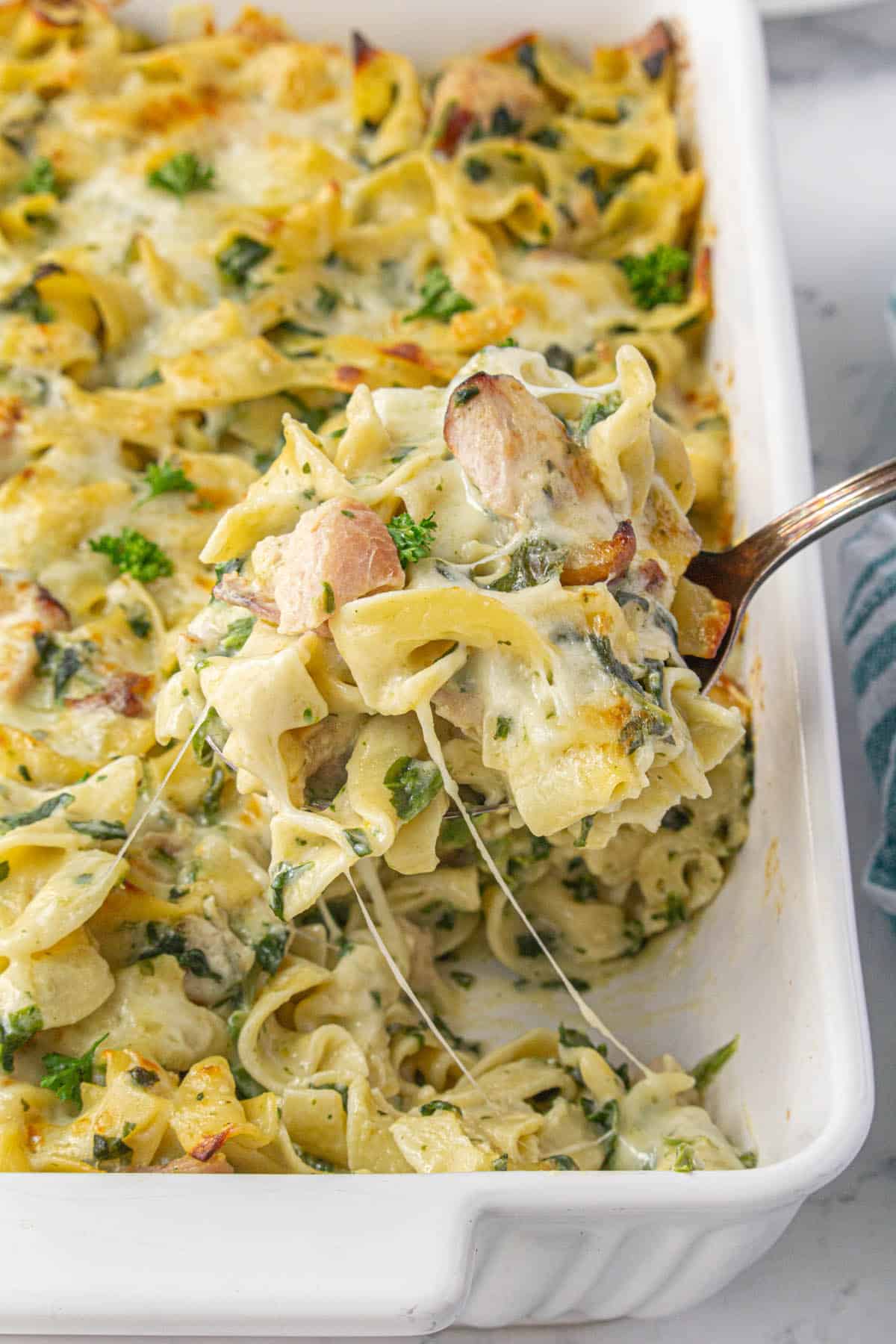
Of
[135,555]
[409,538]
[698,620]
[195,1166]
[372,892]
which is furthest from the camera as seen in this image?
[135,555]

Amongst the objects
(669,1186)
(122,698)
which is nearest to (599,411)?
(122,698)

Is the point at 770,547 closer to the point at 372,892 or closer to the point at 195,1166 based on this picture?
the point at 372,892

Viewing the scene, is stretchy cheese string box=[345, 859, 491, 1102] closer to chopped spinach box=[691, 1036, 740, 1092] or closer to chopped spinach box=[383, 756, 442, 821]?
chopped spinach box=[383, 756, 442, 821]

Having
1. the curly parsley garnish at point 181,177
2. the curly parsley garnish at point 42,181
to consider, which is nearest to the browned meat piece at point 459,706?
the curly parsley garnish at point 181,177

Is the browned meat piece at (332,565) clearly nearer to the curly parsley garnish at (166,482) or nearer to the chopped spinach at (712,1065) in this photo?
the curly parsley garnish at (166,482)

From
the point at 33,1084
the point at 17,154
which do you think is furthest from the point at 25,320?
the point at 33,1084
